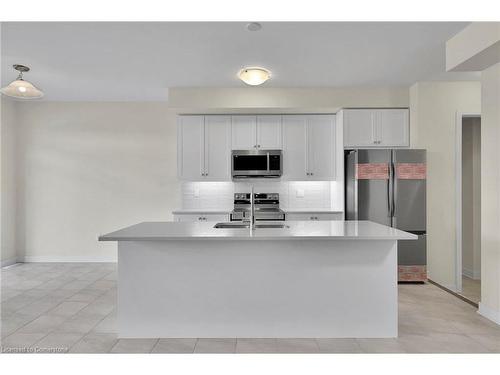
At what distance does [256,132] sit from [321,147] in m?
0.96

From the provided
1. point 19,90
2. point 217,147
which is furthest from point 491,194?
point 19,90

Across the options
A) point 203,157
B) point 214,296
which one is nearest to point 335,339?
point 214,296

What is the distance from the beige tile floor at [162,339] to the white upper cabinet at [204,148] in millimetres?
1934

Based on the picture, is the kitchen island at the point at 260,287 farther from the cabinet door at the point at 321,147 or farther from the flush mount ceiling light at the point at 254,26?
the cabinet door at the point at 321,147

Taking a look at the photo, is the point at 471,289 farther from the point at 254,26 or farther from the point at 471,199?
the point at 254,26

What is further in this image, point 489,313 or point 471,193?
point 471,193

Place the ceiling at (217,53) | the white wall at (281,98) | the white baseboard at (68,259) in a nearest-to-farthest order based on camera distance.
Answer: the ceiling at (217,53)
the white wall at (281,98)
the white baseboard at (68,259)

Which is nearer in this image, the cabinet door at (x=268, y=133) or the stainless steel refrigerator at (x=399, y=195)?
the stainless steel refrigerator at (x=399, y=195)

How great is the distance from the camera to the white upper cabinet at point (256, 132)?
204 inches

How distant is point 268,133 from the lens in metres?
5.20

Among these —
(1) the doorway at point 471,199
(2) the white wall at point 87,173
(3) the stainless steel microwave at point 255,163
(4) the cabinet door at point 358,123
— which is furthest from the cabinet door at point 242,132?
(1) the doorway at point 471,199

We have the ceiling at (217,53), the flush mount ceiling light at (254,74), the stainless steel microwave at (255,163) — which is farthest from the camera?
the stainless steel microwave at (255,163)

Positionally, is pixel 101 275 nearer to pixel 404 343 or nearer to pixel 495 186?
pixel 404 343

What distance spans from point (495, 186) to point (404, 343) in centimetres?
168
